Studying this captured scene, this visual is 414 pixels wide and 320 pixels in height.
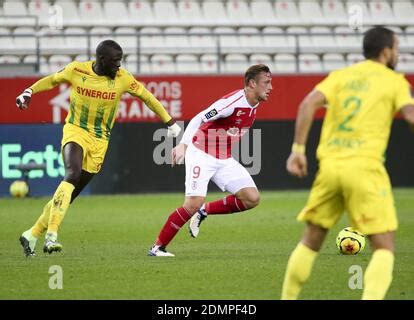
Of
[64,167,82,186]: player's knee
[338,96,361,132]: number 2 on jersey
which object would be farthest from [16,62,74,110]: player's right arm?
[338,96,361,132]: number 2 on jersey

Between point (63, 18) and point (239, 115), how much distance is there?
45.2 feet

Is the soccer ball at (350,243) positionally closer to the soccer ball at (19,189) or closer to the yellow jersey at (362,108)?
the yellow jersey at (362,108)

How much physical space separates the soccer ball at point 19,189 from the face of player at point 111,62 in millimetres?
9700

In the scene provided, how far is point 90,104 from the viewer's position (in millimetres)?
11312

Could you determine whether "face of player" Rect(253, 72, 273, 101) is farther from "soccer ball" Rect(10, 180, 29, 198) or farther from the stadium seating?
the stadium seating

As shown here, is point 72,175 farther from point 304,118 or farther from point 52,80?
point 304,118

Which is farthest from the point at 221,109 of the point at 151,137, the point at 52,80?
the point at 151,137

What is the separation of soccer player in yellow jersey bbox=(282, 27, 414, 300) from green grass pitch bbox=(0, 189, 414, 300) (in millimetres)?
1375

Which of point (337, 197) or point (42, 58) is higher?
point (42, 58)

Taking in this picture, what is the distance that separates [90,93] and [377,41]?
492 centimetres

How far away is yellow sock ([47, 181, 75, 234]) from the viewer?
10609 mm

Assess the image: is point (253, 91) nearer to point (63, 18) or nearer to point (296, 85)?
point (296, 85)
